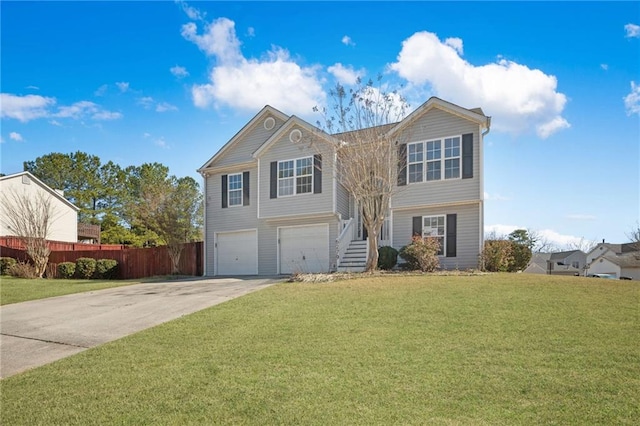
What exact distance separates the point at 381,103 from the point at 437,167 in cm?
349

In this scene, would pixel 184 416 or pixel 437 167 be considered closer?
pixel 184 416

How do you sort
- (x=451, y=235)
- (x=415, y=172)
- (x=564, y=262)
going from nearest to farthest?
1. (x=451, y=235)
2. (x=415, y=172)
3. (x=564, y=262)

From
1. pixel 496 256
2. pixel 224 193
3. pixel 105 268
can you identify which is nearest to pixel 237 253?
pixel 224 193

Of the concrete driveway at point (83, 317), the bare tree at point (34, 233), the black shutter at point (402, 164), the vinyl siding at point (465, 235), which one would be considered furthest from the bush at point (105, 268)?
the vinyl siding at point (465, 235)

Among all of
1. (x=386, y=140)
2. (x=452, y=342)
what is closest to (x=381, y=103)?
(x=386, y=140)

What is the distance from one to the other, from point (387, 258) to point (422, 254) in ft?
5.11

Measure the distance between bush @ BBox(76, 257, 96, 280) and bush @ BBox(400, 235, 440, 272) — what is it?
16822 mm

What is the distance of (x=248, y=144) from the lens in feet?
68.9

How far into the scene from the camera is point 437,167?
16.8 meters

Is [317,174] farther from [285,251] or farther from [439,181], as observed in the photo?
[439,181]

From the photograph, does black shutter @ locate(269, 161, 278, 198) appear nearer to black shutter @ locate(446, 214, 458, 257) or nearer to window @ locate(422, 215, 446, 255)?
window @ locate(422, 215, 446, 255)

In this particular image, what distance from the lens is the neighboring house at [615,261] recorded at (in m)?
42.8

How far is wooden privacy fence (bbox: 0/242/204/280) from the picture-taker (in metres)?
22.2

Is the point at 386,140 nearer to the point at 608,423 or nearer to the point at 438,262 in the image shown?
the point at 438,262
